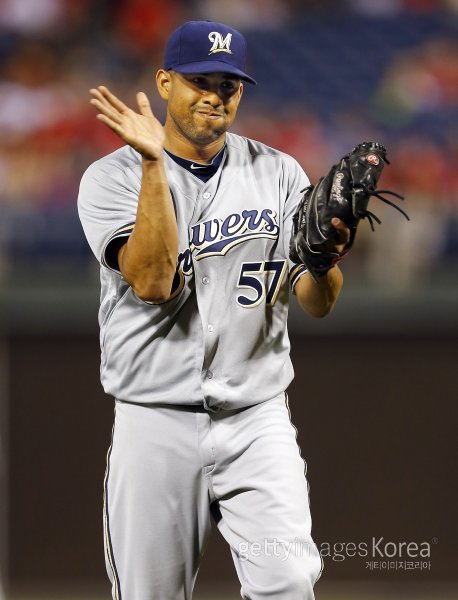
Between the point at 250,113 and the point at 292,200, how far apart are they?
185 inches

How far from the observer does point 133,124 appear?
250 centimetres

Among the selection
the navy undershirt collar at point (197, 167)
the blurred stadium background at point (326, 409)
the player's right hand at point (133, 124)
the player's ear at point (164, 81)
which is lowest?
the blurred stadium background at point (326, 409)

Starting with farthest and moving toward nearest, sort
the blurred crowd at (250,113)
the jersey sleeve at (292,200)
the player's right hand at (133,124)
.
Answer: the blurred crowd at (250,113), the jersey sleeve at (292,200), the player's right hand at (133,124)

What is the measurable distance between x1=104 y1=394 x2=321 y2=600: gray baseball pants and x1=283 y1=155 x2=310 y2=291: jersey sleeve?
37 centimetres

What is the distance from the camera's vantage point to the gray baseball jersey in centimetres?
269

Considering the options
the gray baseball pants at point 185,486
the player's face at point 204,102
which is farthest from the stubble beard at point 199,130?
the gray baseball pants at point 185,486

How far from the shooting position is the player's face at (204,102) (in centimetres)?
268

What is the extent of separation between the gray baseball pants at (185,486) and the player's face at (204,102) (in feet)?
2.47

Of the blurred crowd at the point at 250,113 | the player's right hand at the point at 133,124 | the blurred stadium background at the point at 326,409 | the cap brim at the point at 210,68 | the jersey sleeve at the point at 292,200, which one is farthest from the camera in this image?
the blurred crowd at the point at 250,113

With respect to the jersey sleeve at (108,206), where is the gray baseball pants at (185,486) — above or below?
below

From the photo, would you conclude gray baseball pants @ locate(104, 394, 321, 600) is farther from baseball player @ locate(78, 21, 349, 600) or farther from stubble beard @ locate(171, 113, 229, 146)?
stubble beard @ locate(171, 113, 229, 146)

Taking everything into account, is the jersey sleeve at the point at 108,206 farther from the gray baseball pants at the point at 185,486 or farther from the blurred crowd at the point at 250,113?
the blurred crowd at the point at 250,113

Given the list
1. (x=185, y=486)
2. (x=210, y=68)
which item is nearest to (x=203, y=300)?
(x=185, y=486)

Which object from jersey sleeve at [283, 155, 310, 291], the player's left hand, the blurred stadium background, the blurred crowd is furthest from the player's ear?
the blurred crowd
